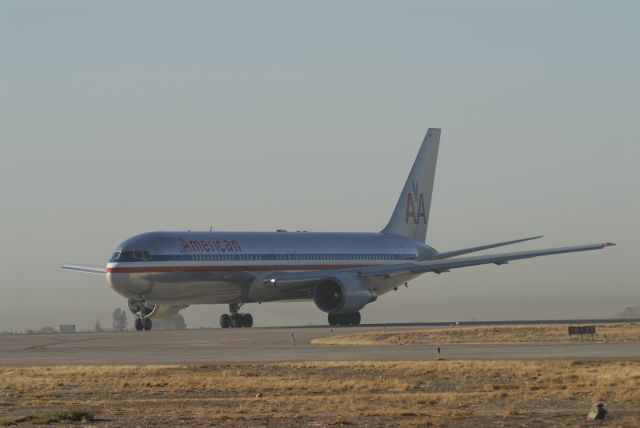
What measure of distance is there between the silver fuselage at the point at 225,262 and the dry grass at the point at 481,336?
39.7 feet

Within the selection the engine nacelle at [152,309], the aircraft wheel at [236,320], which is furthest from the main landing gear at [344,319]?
the engine nacelle at [152,309]

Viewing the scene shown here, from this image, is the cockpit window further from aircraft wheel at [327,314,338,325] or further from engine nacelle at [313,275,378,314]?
aircraft wheel at [327,314,338,325]

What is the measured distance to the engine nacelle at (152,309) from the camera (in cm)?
6894

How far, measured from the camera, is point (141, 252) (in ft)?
213

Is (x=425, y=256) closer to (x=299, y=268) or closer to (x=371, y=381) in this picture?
(x=299, y=268)

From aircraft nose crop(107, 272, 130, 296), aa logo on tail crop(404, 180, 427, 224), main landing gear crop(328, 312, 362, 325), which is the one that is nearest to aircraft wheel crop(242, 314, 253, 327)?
main landing gear crop(328, 312, 362, 325)

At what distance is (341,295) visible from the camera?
69.1 metres

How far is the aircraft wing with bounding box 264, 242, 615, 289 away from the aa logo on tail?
8.75 m

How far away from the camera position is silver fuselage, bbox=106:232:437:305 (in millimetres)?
65062

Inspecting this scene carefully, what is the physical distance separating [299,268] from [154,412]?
44.5 meters

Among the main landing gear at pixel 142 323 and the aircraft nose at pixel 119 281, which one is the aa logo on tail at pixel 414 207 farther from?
the aircraft nose at pixel 119 281

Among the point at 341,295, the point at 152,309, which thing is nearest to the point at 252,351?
the point at 341,295

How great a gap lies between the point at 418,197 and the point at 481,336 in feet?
96.4

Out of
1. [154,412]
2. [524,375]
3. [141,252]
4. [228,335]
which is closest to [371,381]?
[524,375]
